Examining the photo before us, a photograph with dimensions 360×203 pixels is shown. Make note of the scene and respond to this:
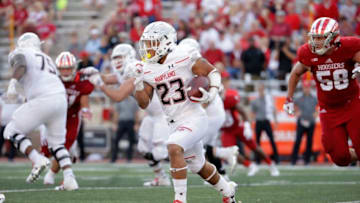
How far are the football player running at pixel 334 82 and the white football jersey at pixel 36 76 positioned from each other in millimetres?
2801

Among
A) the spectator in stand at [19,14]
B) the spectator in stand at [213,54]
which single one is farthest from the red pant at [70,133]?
the spectator in stand at [19,14]

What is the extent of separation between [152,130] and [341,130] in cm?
327

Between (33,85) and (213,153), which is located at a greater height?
(33,85)

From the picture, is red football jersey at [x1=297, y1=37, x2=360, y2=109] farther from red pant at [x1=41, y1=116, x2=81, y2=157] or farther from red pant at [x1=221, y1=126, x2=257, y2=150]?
red pant at [x1=221, y1=126, x2=257, y2=150]

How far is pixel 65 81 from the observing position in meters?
9.72

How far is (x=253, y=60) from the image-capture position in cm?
1612

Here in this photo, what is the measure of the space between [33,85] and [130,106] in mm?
7494

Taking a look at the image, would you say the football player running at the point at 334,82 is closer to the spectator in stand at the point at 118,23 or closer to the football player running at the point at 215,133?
the football player running at the point at 215,133

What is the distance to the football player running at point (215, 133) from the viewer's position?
9.97m

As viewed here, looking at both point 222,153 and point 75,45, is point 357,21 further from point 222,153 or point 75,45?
point 222,153

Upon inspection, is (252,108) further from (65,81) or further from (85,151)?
(65,81)

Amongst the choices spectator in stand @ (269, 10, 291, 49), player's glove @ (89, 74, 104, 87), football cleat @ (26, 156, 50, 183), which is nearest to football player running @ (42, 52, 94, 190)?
player's glove @ (89, 74, 104, 87)

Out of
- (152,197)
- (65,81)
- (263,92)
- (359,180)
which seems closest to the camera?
(152,197)

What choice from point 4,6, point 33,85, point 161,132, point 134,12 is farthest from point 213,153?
point 4,6
